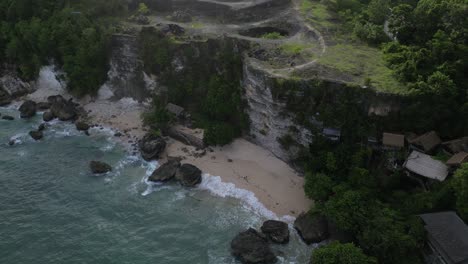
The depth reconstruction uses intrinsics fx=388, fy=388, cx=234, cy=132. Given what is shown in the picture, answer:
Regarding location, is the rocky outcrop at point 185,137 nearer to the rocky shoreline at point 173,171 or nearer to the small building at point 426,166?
the rocky shoreline at point 173,171

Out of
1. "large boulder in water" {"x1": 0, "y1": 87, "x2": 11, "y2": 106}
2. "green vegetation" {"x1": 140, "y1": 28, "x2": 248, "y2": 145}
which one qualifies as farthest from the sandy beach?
"large boulder in water" {"x1": 0, "y1": 87, "x2": 11, "y2": 106}

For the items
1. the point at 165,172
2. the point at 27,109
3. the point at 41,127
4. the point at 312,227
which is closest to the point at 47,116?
the point at 41,127

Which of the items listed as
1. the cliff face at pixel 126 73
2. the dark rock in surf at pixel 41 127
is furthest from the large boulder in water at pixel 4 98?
the cliff face at pixel 126 73

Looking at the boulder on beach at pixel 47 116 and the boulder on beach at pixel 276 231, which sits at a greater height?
the boulder on beach at pixel 47 116

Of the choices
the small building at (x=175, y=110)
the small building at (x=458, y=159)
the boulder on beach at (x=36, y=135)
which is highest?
the small building at (x=458, y=159)

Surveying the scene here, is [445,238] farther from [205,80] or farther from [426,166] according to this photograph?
[205,80]
